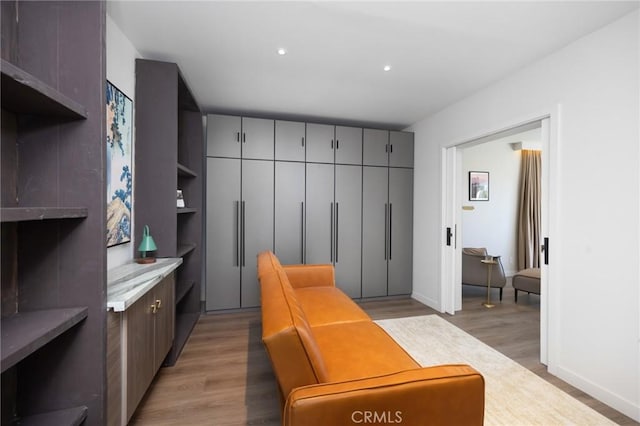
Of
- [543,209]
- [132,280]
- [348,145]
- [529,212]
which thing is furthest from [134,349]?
[529,212]

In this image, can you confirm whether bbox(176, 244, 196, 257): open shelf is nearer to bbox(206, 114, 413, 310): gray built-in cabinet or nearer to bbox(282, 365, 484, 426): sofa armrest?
bbox(206, 114, 413, 310): gray built-in cabinet

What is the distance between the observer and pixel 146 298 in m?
1.70

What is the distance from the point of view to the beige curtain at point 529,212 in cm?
521

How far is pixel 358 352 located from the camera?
63.0 inches

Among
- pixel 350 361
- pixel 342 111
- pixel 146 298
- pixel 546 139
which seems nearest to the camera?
pixel 350 361

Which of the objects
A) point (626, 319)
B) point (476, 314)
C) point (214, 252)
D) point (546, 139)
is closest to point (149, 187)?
point (214, 252)

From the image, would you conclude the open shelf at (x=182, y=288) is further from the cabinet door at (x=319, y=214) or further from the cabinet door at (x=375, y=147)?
the cabinet door at (x=375, y=147)

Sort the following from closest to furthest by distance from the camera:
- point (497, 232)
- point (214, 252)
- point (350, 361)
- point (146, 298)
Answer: point (350, 361), point (146, 298), point (214, 252), point (497, 232)

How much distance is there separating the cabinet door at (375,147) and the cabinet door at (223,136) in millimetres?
1752

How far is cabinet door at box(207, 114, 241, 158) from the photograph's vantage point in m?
3.41

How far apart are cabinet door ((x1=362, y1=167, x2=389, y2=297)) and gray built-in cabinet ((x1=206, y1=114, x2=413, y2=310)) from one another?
14mm

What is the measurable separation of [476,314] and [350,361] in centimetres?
266

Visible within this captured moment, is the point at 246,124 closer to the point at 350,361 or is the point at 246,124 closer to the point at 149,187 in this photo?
the point at 149,187

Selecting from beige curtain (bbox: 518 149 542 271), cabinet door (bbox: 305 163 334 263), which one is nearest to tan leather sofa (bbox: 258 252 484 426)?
cabinet door (bbox: 305 163 334 263)
